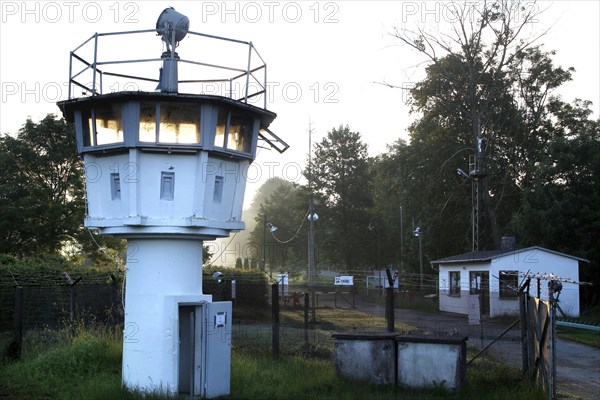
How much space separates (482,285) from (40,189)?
26265mm

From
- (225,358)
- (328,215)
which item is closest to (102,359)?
(225,358)

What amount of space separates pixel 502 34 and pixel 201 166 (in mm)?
34079

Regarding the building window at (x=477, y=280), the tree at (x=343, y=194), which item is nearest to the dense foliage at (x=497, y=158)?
the building window at (x=477, y=280)

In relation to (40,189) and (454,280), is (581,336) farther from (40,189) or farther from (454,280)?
(40,189)

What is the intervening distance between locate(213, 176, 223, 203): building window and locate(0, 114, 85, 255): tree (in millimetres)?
29340

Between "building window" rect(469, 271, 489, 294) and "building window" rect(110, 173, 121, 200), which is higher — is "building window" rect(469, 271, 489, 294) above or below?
below

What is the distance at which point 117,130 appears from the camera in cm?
1117

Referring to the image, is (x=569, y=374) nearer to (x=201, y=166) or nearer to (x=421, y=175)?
(x=201, y=166)

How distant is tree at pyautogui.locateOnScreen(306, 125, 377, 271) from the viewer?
230ft

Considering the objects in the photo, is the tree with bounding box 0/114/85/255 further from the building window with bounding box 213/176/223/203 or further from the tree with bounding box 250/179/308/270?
the tree with bounding box 250/179/308/270

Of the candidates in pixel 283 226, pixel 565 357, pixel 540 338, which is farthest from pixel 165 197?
pixel 283 226

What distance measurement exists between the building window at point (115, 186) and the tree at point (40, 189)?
28.7 metres

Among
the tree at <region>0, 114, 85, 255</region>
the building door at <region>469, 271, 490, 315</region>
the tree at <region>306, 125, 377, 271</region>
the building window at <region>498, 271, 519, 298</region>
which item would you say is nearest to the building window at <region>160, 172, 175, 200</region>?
the building window at <region>498, 271, 519, 298</region>

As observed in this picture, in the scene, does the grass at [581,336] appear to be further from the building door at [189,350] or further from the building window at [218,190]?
the building window at [218,190]
